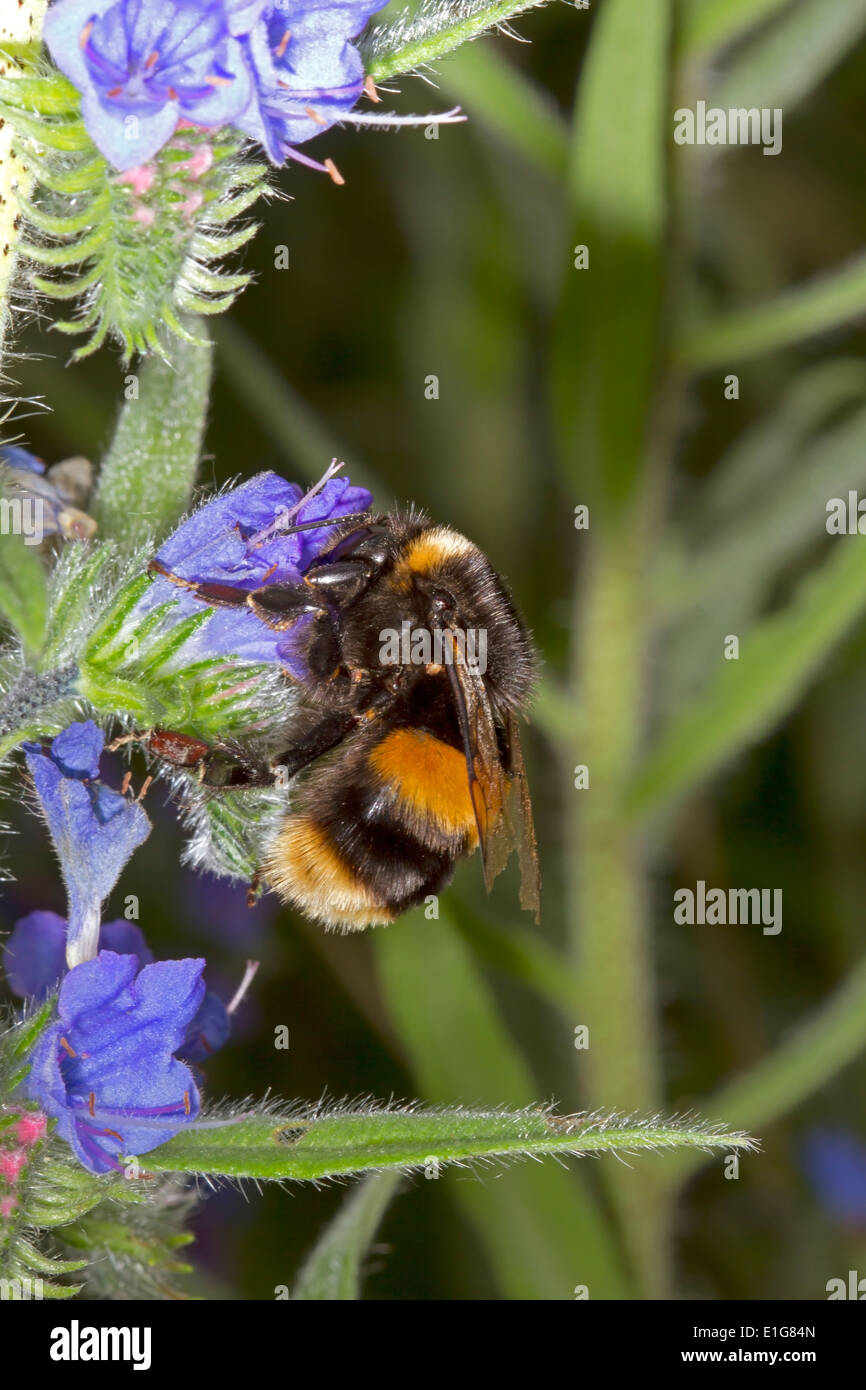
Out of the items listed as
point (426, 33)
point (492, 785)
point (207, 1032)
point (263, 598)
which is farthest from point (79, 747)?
point (426, 33)

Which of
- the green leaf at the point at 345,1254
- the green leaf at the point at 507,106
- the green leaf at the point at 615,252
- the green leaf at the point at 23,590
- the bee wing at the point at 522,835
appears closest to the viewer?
the green leaf at the point at 23,590

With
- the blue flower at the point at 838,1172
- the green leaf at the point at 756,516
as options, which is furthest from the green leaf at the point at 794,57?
the blue flower at the point at 838,1172

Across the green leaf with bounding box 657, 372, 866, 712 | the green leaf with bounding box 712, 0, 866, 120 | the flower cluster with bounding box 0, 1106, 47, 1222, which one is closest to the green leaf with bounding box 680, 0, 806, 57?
the green leaf with bounding box 712, 0, 866, 120

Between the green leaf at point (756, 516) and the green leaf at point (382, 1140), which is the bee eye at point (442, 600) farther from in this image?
the green leaf at point (756, 516)

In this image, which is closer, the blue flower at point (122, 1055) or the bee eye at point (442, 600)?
the blue flower at point (122, 1055)

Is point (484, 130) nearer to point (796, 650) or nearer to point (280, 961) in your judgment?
point (796, 650)

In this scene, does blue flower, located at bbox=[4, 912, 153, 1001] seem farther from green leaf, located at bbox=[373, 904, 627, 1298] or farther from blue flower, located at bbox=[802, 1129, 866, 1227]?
blue flower, located at bbox=[802, 1129, 866, 1227]
